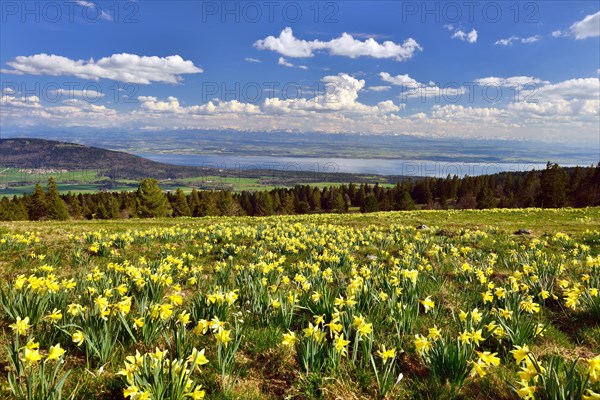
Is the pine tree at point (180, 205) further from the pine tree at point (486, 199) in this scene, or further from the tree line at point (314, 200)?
the pine tree at point (486, 199)

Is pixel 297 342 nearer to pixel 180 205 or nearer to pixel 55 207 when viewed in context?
pixel 180 205

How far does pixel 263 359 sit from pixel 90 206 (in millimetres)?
97611

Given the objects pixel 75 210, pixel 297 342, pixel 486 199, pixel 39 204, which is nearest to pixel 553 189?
pixel 486 199

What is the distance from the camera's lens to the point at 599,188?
61.7m

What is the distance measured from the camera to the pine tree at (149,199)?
60.9m

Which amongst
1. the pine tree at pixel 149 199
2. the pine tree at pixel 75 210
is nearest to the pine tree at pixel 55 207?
the pine tree at pixel 75 210

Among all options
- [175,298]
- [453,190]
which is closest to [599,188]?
[453,190]

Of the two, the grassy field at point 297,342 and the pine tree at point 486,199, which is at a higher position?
the grassy field at point 297,342

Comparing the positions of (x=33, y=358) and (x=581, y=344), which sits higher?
(x=33, y=358)

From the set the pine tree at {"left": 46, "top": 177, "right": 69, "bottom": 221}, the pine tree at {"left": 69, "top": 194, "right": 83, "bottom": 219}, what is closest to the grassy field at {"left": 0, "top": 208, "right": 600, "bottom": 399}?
the pine tree at {"left": 46, "top": 177, "right": 69, "bottom": 221}

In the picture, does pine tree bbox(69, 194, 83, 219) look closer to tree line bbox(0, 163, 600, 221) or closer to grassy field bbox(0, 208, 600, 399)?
tree line bbox(0, 163, 600, 221)

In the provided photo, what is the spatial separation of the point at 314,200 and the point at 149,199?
5070 cm

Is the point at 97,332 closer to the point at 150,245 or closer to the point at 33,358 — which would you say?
the point at 33,358

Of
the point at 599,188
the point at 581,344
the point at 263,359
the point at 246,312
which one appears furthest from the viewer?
the point at 599,188
